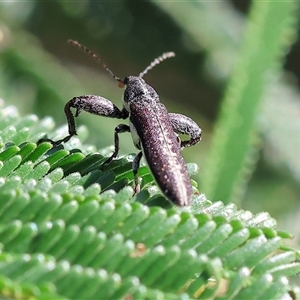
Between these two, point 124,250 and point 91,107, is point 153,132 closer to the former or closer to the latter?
point 91,107

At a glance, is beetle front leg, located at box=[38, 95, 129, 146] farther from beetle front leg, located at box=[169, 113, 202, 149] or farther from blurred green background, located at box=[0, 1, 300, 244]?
blurred green background, located at box=[0, 1, 300, 244]

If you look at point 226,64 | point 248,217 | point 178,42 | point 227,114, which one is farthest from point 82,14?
point 248,217

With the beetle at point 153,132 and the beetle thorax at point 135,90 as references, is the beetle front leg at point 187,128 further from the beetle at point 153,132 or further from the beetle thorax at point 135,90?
the beetle thorax at point 135,90

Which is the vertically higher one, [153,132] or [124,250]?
[153,132]

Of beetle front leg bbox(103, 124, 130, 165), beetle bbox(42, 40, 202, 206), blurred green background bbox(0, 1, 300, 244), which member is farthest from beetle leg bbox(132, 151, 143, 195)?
blurred green background bbox(0, 1, 300, 244)

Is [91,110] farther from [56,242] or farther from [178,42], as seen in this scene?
[178,42]

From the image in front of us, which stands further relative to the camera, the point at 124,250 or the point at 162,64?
the point at 162,64

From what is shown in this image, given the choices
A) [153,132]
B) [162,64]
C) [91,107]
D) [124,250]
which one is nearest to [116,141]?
[153,132]
